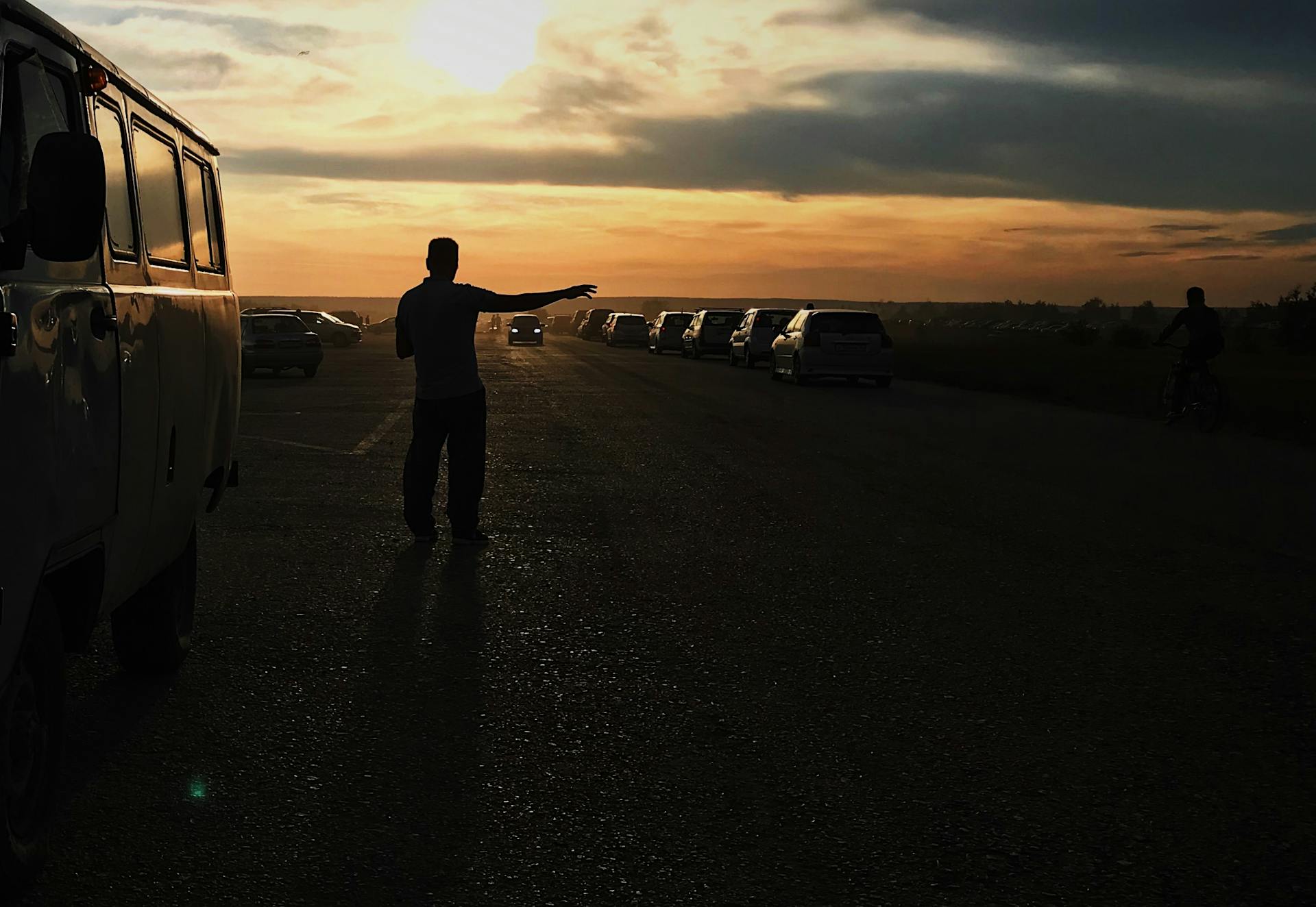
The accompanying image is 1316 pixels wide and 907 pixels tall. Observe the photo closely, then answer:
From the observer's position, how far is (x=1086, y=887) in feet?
12.7

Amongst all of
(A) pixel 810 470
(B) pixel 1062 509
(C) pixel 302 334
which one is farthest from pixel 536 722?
(C) pixel 302 334

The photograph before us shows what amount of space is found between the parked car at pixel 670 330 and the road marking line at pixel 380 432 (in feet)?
109

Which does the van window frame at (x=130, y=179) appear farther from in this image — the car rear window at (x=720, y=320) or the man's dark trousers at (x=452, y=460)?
the car rear window at (x=720, y=320)

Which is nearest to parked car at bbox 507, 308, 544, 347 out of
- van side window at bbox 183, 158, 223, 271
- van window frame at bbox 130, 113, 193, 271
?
van side window at bbox 183, 158, 223, 271

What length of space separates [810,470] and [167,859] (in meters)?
10.7

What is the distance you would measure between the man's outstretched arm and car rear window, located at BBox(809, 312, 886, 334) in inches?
866

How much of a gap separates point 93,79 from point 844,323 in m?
27.2

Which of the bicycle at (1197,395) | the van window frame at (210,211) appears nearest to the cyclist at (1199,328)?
the bicycle at (1197,395)

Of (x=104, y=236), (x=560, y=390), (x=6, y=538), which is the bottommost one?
(x=560, y=390)

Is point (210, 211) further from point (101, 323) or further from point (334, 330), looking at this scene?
point (334, 330)

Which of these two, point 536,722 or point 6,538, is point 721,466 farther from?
point 6,538

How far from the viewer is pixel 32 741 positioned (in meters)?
3.94

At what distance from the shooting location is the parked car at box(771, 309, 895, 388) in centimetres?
3073

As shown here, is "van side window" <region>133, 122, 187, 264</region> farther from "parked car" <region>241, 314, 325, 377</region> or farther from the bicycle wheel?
"parked car" <region>241, 314, 325, 377</region>
